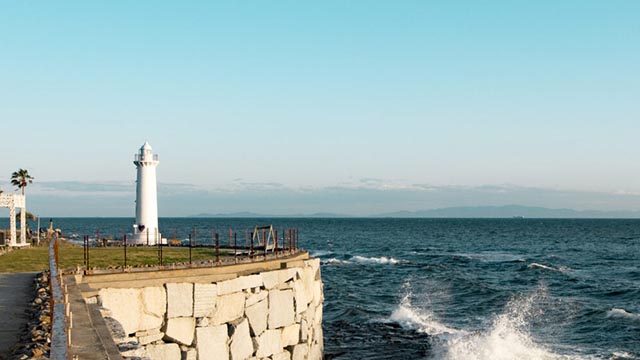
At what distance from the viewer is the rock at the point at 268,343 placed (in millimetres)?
18719

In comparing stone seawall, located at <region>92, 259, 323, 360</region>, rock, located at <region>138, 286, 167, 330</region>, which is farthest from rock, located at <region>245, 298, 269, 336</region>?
rock, located at <region>138, 286, 167, 330</region>

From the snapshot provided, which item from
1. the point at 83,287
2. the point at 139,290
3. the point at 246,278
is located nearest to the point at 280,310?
the point at 246,278

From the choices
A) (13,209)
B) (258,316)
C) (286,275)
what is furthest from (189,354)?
(13,209)

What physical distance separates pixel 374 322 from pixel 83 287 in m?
22.9

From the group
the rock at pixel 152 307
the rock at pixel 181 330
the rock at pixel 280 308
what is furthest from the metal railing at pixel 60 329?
the rock at pixel 280 308

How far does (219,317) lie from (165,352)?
79.7 inches

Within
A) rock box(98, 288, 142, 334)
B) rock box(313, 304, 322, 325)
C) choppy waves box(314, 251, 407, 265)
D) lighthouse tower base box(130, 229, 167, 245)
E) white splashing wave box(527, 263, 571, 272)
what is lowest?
white splashing wave box(527, 263, 571, 272)

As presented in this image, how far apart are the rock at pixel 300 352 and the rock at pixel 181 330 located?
4.88 meters

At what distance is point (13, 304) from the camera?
589 inches

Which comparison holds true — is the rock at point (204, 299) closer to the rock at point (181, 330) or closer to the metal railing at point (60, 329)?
the rock at point (181, 330)

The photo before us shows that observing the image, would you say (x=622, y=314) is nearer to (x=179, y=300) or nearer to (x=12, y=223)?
(x=179, y=300)

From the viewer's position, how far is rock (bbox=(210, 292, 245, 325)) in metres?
17.4

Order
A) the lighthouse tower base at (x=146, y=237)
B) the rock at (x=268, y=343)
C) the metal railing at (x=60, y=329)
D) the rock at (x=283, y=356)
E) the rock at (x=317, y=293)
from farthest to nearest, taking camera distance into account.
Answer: the lighthouse tower base at (x=146, y=237)
the rock at (x=317, y=293)
the rock at (x=283, y=356)
the rock at (x=268, y=343)
the metal railing at (x=60, y=329)

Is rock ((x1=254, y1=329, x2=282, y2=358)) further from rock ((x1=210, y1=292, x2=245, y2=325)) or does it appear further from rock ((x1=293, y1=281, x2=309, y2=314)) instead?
rock ((x1=293, y1=281, x2=309, y2=314))
